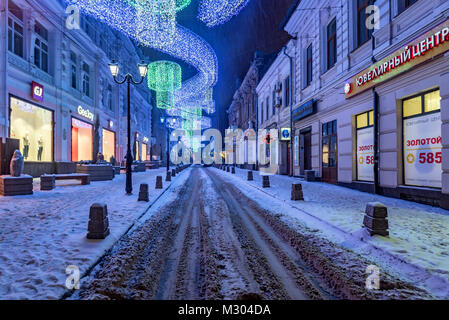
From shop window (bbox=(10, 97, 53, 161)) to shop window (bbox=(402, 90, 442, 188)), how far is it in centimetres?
1931

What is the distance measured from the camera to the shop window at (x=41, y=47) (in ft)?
50.6

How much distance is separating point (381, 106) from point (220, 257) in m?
9.41

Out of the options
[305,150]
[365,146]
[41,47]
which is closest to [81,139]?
[41,47]

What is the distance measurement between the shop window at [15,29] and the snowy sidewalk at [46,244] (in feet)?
38.0

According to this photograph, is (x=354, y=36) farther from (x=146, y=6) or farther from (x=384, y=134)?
(x=146, y=6)

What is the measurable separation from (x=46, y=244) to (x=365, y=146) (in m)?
11.9

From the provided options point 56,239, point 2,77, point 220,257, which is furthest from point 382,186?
point 2,77

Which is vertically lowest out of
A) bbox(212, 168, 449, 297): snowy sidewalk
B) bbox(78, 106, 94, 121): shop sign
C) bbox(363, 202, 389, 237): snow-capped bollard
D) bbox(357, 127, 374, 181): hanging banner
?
bbox(212, 168, 449, 297): snowy sidewalk

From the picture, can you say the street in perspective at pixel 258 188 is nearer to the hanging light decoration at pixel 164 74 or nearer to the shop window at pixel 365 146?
the shop window at pixel 365 146

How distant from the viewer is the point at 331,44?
13648mm

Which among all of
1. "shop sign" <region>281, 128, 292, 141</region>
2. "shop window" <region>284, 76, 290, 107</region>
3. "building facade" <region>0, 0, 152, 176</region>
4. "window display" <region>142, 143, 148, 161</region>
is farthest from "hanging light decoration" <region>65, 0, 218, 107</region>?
"window display" <region>142, 143, 148, 161</region>

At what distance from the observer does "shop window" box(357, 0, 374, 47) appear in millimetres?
10312

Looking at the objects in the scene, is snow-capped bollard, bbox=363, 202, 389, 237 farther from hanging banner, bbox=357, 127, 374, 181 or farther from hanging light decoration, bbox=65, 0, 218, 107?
hanging light decoration, bbox=65, 0, 218, 107

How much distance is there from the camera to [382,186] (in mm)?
9289
